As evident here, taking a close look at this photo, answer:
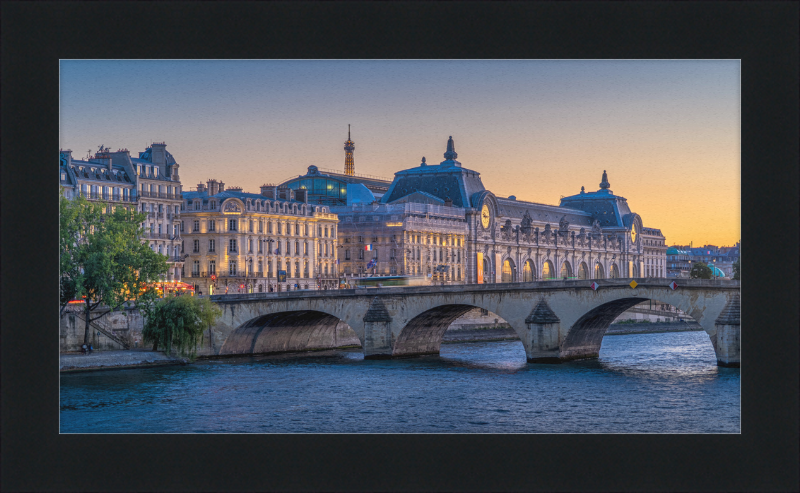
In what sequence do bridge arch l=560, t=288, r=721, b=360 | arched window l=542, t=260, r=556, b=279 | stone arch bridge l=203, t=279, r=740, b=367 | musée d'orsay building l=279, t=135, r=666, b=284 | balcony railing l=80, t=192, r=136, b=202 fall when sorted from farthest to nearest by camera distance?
arched window l=542, t=260, r=556, b=279, musée d'orsay building l=279, t=135, r=666, b=284, balcony railing l=80, t=192, r=136, b=202, stone arch bridge l=203, t=279, r=740, b=367, bridge arch l=560, t=288, r=721, b=360

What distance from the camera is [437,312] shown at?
7431 cm

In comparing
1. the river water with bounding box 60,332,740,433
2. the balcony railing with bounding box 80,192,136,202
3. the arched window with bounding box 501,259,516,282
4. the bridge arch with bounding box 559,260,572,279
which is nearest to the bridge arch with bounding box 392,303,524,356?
the river water with bounding box 60,332,740,433

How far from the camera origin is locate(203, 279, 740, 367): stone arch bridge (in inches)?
2598

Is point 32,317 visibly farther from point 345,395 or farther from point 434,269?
point 434,269

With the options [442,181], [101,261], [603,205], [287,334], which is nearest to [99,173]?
[287,334]

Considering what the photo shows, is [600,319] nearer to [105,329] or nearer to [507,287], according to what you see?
[507,287]

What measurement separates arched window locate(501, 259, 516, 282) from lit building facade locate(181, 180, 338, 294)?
41.8 m

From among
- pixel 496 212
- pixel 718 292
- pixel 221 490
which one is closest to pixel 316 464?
pixel 221 490

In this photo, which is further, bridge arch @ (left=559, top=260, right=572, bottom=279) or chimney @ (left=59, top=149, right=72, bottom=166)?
bridge arch @ (left=559, top=260, right=572, bottom=279)

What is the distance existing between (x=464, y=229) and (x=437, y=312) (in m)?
65.0

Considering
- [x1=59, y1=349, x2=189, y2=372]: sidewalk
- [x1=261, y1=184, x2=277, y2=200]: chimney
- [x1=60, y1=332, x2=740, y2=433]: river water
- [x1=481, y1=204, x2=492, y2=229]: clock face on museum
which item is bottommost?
[x1=60, y1=332, x2=740, y2=433]: river water

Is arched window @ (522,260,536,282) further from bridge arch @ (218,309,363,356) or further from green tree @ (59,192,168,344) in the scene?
green tree @ (59,192,168,344)

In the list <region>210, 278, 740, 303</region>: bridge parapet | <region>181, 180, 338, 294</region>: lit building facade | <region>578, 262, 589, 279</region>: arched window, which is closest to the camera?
<region>210, 278, 740, 303</region>: bridge parapet

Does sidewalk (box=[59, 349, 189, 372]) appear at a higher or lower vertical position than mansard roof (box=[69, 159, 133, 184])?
lower
